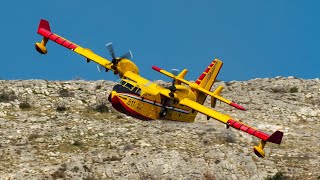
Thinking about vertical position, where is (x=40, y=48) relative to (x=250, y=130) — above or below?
above

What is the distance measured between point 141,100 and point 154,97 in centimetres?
110

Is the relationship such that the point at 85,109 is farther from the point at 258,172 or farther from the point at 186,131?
the point at 258,172

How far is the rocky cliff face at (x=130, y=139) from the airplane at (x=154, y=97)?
585cm

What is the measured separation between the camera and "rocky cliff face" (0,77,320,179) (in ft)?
218

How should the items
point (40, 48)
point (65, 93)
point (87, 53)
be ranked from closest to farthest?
point (87, 53)
point (40, 48)
point (65, 93)

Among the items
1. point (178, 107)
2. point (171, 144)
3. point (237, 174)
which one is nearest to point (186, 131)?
point (171, 144)

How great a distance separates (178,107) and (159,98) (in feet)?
6.94

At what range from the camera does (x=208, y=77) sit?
2660 inches

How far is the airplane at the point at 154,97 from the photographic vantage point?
57.0m

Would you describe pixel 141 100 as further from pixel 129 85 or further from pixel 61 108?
pixel 61 108

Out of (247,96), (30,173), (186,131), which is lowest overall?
(30,173)

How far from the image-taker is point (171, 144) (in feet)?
232

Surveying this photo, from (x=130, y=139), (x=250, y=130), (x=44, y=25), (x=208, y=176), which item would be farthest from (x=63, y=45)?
(x=250, y=130)

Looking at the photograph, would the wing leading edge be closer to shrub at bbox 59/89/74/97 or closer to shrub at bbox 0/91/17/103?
shrub at bbox 0/91/17/103
